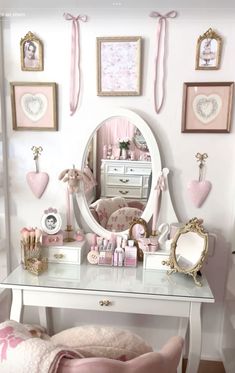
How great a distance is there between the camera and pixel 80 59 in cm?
163

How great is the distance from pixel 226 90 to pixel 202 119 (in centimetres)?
18

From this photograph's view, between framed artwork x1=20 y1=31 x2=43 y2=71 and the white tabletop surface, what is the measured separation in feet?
3.51

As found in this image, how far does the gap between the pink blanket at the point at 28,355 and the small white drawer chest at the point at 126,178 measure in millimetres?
943

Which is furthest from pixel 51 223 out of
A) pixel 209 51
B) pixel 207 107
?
pixel 209 51

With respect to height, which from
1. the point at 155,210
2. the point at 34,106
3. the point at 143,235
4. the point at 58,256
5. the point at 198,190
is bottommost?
the point at 58,256

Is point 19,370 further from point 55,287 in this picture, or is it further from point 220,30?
point 220,30

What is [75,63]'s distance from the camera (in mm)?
1630

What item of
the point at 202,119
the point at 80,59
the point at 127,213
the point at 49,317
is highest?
the point at 80,59

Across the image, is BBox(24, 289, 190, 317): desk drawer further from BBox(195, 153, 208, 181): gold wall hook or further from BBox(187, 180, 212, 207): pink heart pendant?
BBox(195, 153, 208, 181): gold wall hook

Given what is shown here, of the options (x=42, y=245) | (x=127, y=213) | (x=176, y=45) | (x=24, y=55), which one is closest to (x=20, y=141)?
(x=24, y=55)

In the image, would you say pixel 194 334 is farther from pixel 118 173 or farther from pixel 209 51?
pixel 209 51

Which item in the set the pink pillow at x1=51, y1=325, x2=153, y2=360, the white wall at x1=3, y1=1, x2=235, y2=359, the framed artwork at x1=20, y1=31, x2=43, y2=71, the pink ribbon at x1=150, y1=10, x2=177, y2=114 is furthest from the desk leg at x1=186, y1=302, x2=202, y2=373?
the framed artwork at x1=20, y1=31, x2=43, y2=71

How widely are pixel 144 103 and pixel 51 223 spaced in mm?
811

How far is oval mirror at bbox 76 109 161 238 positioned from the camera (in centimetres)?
163
